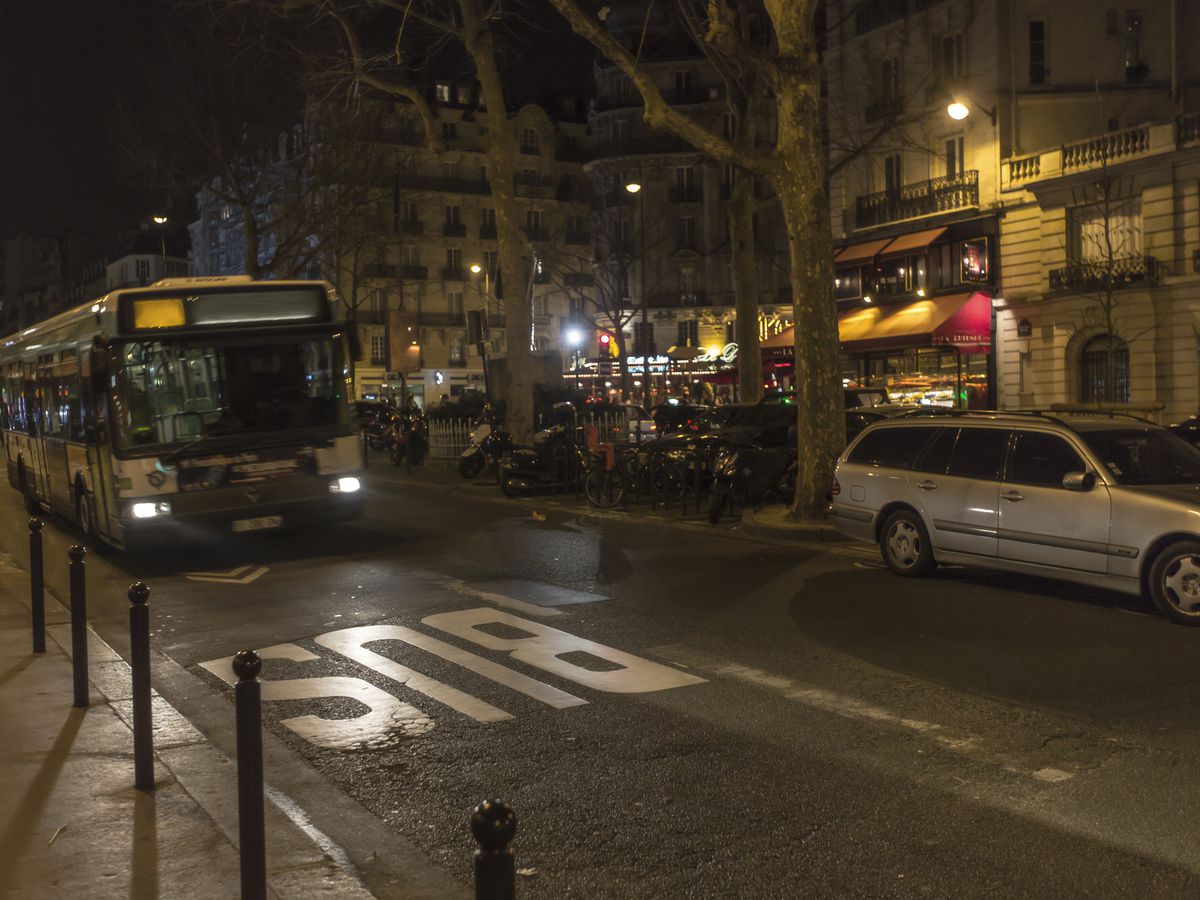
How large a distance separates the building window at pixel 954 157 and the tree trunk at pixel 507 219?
53.1ft

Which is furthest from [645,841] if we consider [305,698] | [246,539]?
[246,539]

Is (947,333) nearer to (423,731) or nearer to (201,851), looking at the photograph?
(423,731)

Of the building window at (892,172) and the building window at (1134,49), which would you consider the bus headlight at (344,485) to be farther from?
the building window at (1134,49)

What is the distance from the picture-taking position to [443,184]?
2928 inches

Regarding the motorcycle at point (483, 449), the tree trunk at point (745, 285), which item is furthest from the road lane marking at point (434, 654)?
the tree trunk at point (745, 285)

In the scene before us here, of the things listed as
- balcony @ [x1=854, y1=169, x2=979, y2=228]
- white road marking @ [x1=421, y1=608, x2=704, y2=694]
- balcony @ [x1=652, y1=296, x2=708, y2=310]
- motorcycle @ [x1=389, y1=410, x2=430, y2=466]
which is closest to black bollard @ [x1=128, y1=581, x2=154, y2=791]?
white road marking @ [x1=421, y1=608, x2=704, y2=694]

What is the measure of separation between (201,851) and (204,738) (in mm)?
1998

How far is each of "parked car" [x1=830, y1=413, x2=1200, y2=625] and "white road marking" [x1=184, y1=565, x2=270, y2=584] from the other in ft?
20.7

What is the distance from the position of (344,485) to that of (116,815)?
30.3 ft

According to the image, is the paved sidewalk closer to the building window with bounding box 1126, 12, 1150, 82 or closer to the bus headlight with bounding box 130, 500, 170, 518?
the bus headlight with bounding box 130, 500, 170, 518

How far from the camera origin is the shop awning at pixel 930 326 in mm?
34469

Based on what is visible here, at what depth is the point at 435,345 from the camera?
75938 mm

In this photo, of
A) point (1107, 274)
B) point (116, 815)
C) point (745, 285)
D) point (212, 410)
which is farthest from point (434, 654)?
point (1107, 274)

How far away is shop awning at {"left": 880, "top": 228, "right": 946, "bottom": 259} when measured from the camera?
118 ft
